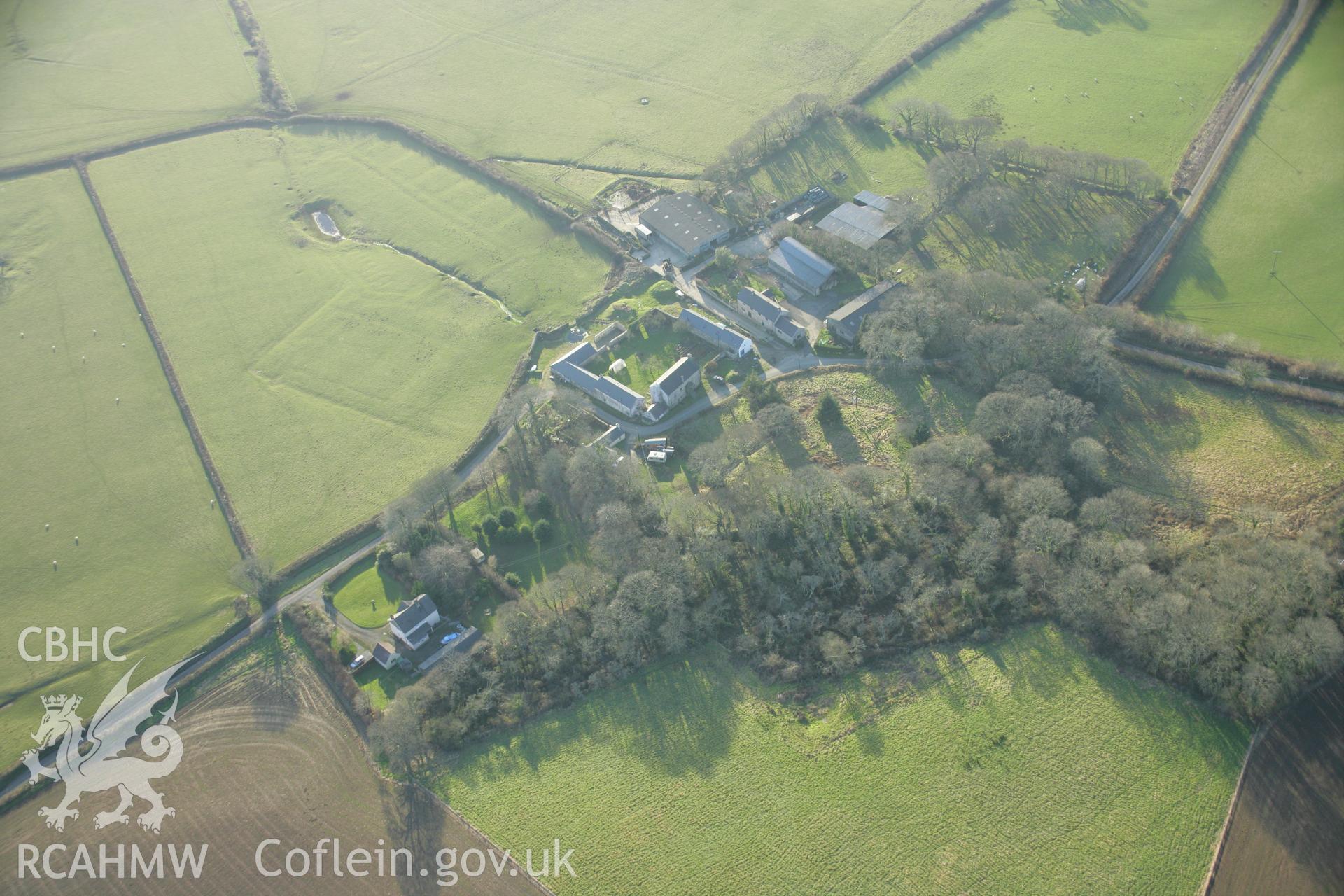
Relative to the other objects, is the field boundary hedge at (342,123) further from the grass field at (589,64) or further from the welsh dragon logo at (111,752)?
the welsh dragon logo at (111,752)

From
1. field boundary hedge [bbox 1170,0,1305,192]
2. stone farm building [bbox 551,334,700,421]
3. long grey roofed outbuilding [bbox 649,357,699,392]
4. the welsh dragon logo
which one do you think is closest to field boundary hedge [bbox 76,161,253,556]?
the welsh dragon logo

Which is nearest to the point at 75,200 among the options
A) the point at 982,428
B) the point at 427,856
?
the point at 427,856

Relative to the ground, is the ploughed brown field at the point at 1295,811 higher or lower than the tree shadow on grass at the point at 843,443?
lower

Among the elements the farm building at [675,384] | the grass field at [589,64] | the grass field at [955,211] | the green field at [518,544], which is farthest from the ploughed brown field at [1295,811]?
the grass field at [589,64]

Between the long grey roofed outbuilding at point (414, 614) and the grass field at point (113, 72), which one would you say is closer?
the long grey roofed outbuilding at point (414, 614)

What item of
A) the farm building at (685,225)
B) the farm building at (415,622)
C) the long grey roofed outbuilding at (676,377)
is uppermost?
the farm building at (685,225)

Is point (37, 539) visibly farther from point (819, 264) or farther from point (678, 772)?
point (819, 264)
